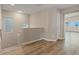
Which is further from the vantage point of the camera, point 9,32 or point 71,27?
point 71,27

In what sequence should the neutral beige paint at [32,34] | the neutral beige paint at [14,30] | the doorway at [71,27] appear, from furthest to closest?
1. the doorway at [71,27]
2. the neutral beige paint at [32,34]
3. the neutral beige paint at [14,30]

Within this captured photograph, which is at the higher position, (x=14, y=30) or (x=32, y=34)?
(x=14, y=30)

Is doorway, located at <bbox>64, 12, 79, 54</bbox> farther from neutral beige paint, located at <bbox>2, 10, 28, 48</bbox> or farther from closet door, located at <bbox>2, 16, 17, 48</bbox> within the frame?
closet door, located at <bbox>2, 16, 17, 48</bbox>

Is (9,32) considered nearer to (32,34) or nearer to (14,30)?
(14,30)

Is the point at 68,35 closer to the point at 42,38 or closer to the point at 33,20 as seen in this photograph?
the point at 42,38

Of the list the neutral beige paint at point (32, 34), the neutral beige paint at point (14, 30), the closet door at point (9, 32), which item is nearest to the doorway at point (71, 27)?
the neutral beige paint at point (32, 34)

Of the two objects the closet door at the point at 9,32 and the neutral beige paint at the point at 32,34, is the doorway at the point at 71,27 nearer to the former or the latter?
the neutral beige paint at the point at 32,34

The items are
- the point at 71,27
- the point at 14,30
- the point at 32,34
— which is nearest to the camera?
the point at 14,30

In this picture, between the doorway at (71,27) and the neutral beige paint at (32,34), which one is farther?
the doorway at (71,27)

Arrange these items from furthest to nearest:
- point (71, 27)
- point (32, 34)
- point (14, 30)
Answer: point (71, 27)
point (32, 34)
point (14, 30)

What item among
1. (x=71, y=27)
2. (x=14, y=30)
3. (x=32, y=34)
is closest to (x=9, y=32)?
(x=14, y=30)

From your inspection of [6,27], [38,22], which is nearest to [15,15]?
[6,27]
